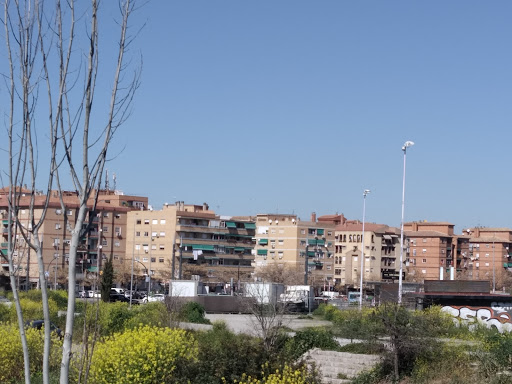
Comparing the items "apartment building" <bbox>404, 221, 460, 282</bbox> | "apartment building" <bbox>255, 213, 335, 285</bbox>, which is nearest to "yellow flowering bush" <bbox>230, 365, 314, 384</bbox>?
"apartment building" <bbox>255, 213, 335, 285</bbox>

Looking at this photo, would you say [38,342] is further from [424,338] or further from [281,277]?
[281,277]

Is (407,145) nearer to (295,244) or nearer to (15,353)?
(15,353)

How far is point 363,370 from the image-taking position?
2275 cm

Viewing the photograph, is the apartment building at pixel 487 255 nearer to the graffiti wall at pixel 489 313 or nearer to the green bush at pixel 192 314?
the graffiti wall at pixel 489 313

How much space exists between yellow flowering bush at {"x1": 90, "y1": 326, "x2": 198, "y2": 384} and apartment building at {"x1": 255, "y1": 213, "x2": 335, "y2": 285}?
83911 millimetres

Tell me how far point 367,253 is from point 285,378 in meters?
90.7

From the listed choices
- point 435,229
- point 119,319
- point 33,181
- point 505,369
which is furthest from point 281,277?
Result: point 33,181

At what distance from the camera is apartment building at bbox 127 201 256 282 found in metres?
92.9

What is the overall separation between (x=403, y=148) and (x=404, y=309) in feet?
67.0

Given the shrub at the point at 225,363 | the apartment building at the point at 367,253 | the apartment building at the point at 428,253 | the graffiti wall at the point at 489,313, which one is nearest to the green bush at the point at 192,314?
the graffiti wall at the point at 489,313

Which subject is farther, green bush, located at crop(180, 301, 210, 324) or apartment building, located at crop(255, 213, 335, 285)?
apartment building, located at crop(255, 213, 335, 285)

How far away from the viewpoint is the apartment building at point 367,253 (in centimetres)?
10531

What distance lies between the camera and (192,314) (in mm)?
37312

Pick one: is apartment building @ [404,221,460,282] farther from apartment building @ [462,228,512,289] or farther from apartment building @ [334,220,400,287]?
apartment building @ [462,228,512,289]
